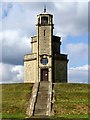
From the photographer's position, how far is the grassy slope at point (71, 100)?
4553 centimetres

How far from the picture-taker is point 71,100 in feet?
164

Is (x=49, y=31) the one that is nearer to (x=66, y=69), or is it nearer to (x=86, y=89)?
(x=66, y=69)

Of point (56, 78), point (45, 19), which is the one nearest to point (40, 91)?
point (56, 78)

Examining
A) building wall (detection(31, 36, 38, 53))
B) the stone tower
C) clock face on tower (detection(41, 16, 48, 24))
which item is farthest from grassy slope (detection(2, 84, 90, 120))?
clock face on tower (detection(41, 16, 48, 24))

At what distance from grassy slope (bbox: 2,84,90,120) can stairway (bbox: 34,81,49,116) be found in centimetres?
137

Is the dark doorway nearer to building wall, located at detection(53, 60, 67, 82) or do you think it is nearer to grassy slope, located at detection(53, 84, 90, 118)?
building wall, located at detection(53, 60, 67, 82)

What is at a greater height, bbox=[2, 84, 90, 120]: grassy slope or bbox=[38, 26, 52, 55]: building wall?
bbox=[38, 26, 52, 55]: building wall

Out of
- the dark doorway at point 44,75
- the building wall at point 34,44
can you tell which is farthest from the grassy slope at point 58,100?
the building wall at point 34,44

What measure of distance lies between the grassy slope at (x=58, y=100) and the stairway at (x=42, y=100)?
54.0 inches

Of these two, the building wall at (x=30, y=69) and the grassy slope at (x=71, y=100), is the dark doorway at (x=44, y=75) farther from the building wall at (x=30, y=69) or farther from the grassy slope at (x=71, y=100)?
the grassy slope at (x=71, y=100)

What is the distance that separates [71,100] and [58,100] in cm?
177

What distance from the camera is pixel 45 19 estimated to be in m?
72.5

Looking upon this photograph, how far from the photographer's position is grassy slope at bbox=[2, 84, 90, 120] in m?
45.5

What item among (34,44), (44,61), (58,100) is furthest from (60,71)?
(58,100)
